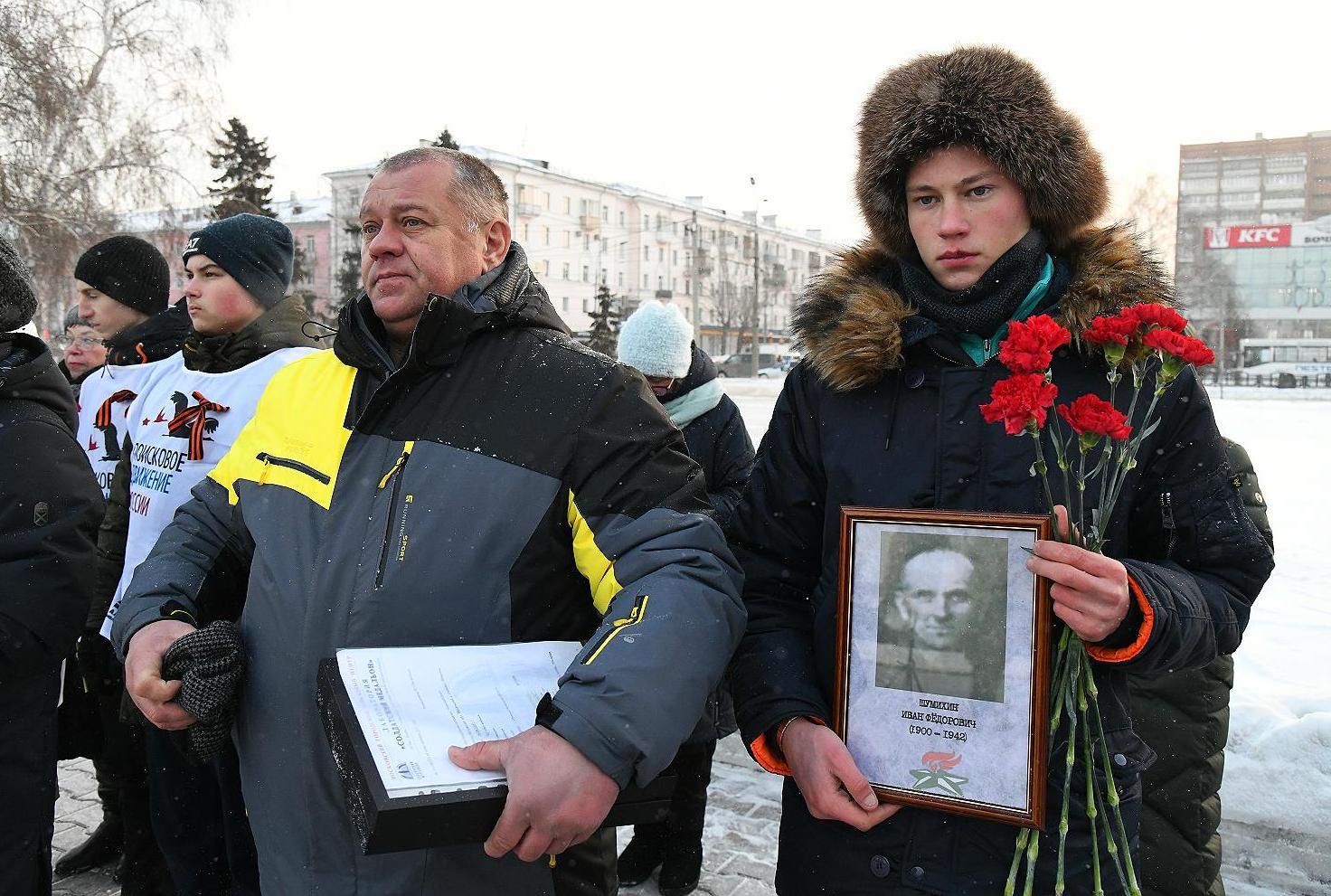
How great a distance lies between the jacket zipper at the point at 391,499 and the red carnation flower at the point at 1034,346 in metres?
1.20

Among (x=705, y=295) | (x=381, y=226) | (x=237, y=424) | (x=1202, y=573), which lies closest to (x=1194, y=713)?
(x=1202, y=573)

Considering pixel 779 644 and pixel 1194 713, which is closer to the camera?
pixel 779 644

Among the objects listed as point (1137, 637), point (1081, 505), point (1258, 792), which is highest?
point (1081, 505)

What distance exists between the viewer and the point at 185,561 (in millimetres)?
2219

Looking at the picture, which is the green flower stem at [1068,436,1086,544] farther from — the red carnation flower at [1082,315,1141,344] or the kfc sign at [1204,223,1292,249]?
the kfc sign at [1204,223,1292,249]

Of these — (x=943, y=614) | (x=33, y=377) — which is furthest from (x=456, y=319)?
(x=33, y=377)

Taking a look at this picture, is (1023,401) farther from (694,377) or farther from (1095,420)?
(694,377)

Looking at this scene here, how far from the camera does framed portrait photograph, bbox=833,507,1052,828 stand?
160 centimetres

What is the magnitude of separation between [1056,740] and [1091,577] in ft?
1.28

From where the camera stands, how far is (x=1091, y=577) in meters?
1.51

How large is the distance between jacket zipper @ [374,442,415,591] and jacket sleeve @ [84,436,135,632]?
2.13 metres

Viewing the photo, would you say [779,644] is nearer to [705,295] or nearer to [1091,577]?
[1091,577]

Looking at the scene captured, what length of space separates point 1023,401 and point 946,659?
49 centimetres

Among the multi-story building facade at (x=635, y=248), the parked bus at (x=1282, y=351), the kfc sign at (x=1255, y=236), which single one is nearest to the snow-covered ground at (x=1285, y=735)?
the multi-story building facade at (x=635, y=248)
